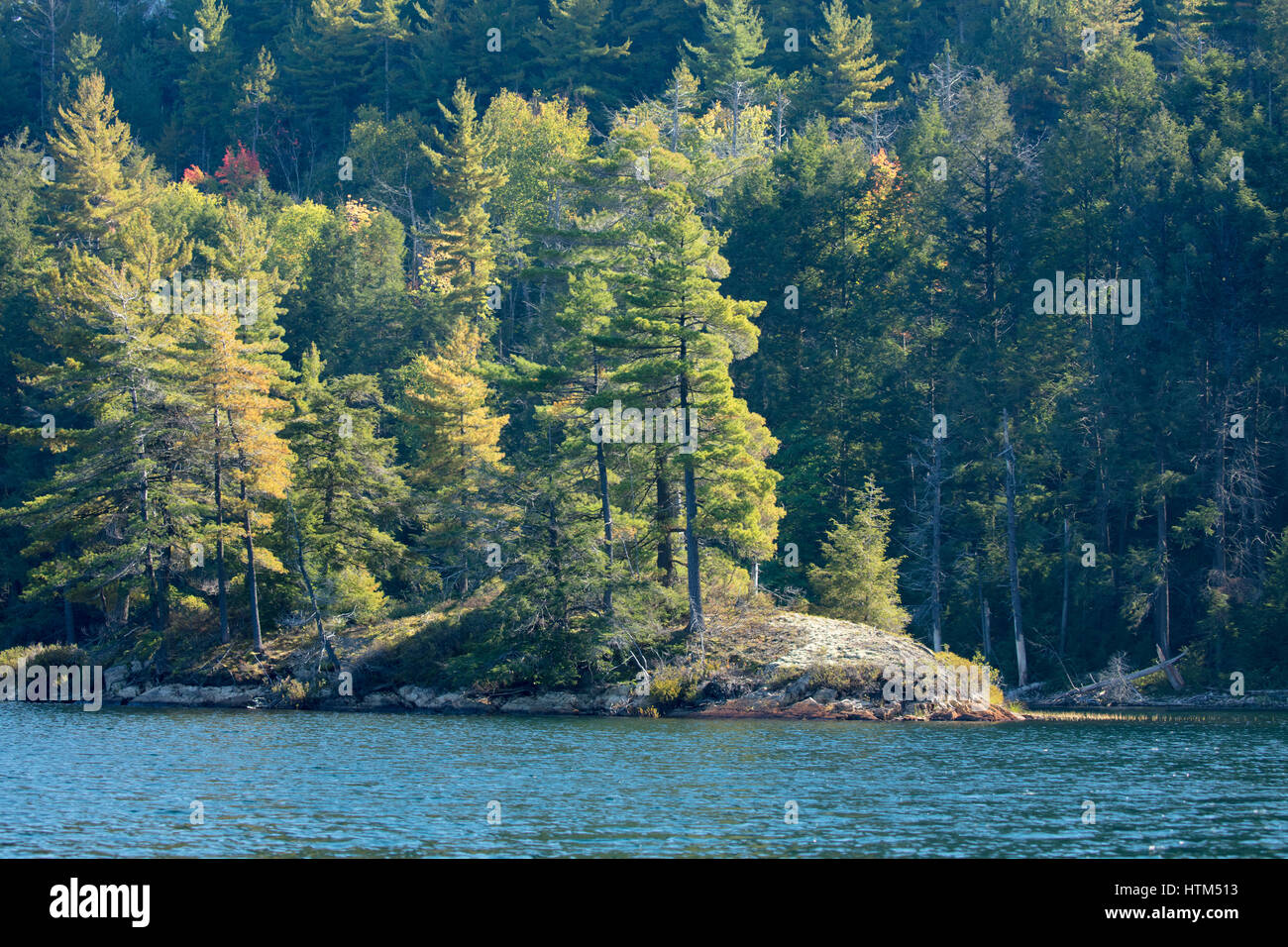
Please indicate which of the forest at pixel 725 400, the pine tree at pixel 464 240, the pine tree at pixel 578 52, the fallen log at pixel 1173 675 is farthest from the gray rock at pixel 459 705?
the pine tree at pixel 578 52

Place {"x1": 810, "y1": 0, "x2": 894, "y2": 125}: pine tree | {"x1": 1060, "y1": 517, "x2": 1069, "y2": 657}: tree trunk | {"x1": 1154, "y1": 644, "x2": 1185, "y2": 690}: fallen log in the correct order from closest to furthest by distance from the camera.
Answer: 1. {"x1": 1154, "y1": 644, "x2": 1185, "y2": 690}: fallen log
2. {"x1": 1060, "y1": 517, "x2": 1069, "y2": 657}: tree trunk
3. {"x1": 810, "y1": 0, "x2": 894, "y2": 125}: pine tree

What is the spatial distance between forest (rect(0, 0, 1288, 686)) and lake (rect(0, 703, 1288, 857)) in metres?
8.38

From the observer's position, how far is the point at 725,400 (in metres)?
41.2

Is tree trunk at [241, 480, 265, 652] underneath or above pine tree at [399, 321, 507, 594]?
underneath

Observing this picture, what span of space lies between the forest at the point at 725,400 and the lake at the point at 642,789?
8.38 metres

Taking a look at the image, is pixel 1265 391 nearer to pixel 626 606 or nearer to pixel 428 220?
pixel 626 606

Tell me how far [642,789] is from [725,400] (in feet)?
58.5

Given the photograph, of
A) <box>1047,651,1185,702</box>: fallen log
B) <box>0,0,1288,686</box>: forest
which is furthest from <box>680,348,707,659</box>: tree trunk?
<box>1047,651,1185,702</box>: fallen log

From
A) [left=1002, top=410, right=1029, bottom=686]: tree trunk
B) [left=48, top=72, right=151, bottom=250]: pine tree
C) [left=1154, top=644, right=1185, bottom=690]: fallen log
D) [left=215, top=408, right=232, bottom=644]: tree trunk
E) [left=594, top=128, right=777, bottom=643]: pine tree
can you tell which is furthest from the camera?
[left=48, top=72, right=151, bottom=250]: pine tree

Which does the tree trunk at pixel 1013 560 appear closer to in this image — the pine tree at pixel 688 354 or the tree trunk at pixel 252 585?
the pine tree at pixel 688 354

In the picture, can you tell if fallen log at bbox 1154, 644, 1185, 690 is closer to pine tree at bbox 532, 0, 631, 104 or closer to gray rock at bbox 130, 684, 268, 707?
gray rock at bbox 130, 684, 268, 707

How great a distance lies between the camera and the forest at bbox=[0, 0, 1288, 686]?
4225 cm

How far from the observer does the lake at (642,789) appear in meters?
20.8

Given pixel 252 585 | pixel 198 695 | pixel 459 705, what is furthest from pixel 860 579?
pixel 198 695
